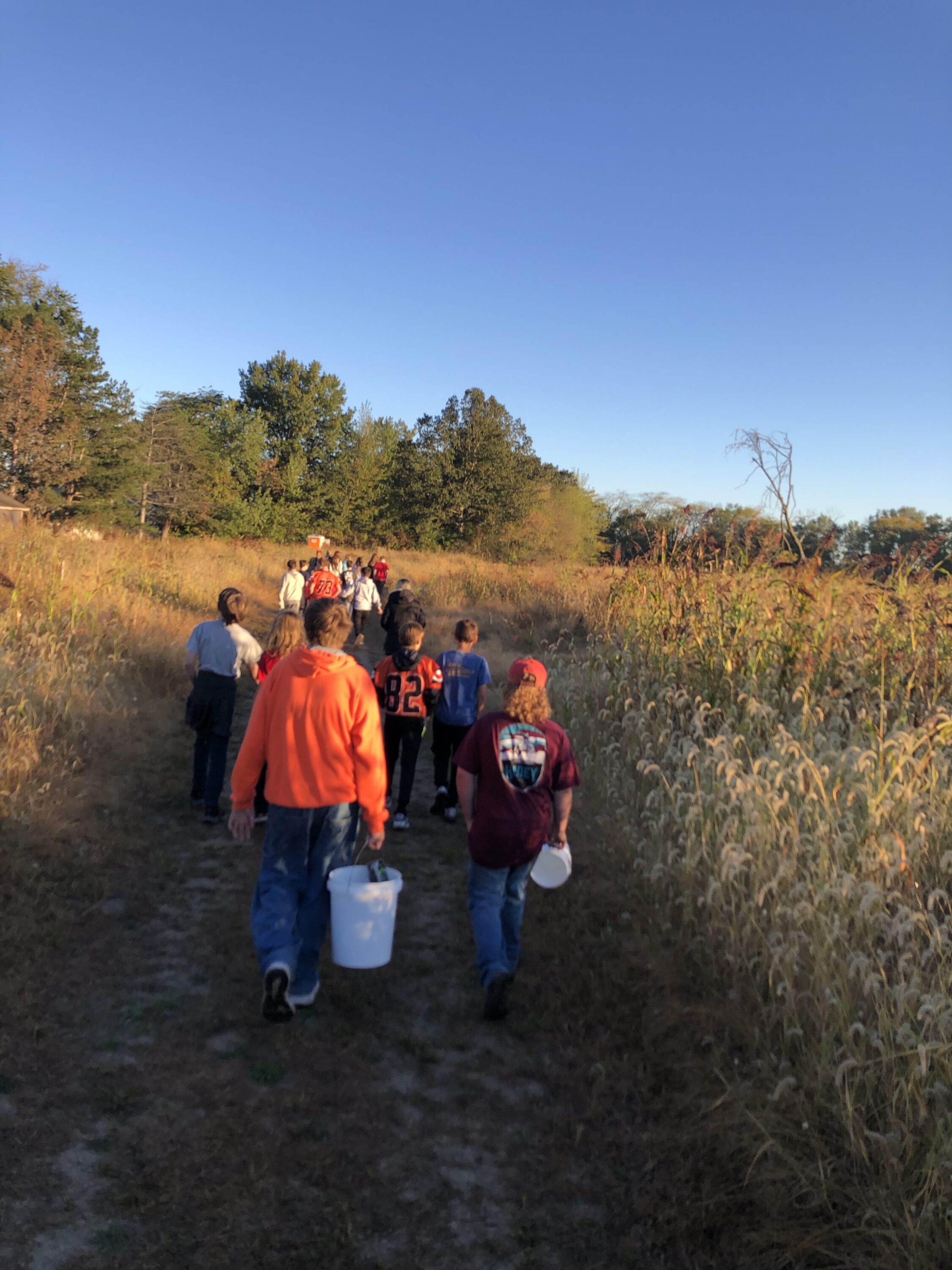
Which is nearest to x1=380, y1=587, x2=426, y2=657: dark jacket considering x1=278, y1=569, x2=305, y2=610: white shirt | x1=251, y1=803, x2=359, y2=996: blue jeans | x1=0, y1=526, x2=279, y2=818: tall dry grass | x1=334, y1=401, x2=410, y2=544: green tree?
x1=278, y1=569, x2=305, y2=610: white shirt

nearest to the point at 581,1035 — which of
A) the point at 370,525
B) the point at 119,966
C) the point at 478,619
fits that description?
the point at 119,966

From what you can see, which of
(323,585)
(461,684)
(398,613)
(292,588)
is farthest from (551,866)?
(323,585)

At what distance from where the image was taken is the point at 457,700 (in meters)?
6.73

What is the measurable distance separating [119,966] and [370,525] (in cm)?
3879

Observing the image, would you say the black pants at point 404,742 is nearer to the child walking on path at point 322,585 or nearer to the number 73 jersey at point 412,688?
the number 73 jersey at point 412,688

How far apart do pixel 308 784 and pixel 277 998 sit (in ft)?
3.25

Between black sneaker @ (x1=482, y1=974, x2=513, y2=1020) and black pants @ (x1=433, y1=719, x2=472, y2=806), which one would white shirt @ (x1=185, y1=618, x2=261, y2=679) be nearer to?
black pants @ (x1=433, y1=719, x2=472, y2=806)

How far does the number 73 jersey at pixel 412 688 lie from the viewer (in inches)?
261

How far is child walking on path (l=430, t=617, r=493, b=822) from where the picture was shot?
6.69 m

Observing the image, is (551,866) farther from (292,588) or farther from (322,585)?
(322,585)

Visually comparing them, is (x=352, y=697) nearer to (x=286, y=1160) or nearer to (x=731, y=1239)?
(x=286, y=1160)

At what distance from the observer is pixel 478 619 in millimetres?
17375

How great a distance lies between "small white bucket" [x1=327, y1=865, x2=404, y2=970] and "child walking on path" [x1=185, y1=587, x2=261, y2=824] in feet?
9.22

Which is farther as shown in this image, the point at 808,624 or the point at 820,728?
the point at 808,624
